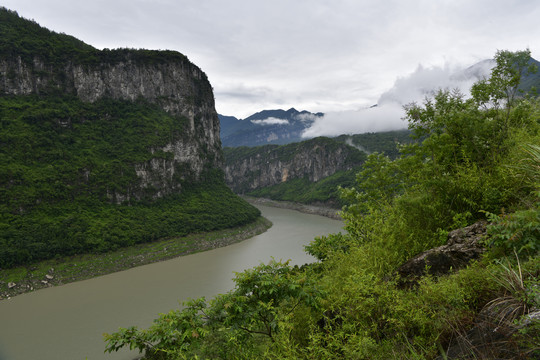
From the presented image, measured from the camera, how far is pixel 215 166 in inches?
3538

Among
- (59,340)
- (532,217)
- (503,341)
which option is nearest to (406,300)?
(503,341)

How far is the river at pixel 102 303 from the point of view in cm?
1947

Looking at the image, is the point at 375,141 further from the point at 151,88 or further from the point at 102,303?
the point at 102,303

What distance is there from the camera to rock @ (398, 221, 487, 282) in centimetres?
489

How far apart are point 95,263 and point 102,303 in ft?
38.4

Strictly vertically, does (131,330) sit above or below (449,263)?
below

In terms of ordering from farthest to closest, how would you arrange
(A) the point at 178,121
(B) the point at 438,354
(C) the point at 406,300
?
(A) the point at 178,121 < (C) the point at 406,300 < (B) the point at 438,354

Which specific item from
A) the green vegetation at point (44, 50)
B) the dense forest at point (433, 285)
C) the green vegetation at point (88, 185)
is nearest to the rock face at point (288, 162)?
the green vegetation at point (88, 185)

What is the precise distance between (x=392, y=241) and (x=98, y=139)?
72.0 metres

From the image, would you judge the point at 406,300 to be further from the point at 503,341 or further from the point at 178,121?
the point at 178,121

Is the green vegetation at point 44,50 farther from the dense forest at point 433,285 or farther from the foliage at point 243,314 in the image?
the dense forest at point 433,285

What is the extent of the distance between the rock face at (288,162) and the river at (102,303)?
279ft

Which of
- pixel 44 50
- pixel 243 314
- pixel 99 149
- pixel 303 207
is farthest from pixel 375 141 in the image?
pixel 243 314

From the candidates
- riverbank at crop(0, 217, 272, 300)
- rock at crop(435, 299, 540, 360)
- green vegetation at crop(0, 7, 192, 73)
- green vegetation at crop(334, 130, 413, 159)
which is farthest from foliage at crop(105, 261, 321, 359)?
green vegetation at crop(334, 130, 413, 159)
